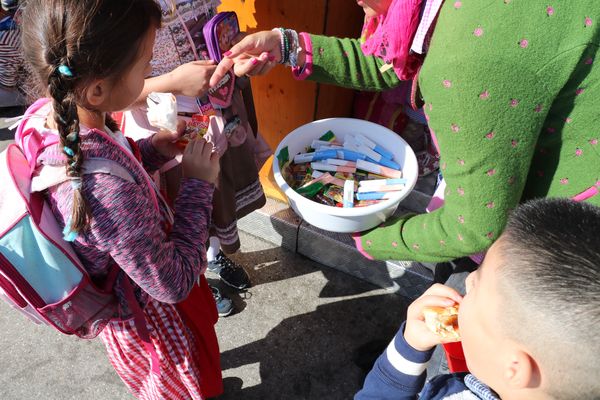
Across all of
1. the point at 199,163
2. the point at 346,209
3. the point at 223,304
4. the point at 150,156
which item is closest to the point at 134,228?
the point at 199,163

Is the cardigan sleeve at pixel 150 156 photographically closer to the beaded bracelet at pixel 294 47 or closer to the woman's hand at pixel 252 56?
the woman's hand at pixel 252 56

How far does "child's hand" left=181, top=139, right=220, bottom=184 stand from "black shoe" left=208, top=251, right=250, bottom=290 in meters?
1.29

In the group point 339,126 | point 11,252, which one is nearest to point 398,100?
point 339,126

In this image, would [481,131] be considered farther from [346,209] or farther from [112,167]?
[112,167]

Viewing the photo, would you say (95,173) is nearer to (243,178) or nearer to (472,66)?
(472,66)

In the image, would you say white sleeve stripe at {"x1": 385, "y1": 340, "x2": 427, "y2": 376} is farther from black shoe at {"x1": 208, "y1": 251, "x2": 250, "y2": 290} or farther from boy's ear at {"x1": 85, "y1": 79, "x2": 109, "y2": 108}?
black shoe at {"x1": 208, "y1": 251, "x2": 250, "y2": 290}

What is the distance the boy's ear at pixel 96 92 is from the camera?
44.7 inches

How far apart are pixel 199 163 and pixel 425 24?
78 cm

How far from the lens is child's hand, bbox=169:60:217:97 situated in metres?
1.65

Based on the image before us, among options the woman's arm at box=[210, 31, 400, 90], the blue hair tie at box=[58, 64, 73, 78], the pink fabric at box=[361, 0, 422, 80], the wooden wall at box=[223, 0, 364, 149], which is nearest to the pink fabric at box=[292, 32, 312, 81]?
the woman's arm at box=[210, 31, 400, 90]

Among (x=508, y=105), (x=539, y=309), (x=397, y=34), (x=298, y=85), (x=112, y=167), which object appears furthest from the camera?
(x=298, y=85)

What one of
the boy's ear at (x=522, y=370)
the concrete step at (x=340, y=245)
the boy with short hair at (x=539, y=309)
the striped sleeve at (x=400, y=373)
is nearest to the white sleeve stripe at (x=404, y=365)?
the striped sleeve at (x=400, y=373)

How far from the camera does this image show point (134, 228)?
1.15 m

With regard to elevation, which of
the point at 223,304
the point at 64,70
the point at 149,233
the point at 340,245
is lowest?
the point at 223,304
